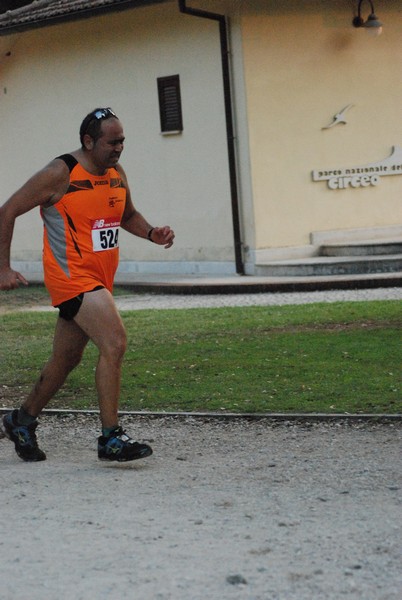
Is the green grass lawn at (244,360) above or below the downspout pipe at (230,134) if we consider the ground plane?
below

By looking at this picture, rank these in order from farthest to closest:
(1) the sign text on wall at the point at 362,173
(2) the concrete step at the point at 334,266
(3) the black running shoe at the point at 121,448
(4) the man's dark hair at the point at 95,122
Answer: (1) the sign text on wall at the point at 362,173 → (2) the concrete step at the point at 334,266 → (4) the man's dark hair at the point at 95,122 → (3) the black running shoe at the point at 121,448

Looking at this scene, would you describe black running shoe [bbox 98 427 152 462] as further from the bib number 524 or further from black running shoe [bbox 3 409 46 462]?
the bib number 524

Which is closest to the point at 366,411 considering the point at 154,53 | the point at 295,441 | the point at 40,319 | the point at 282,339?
the point at 295,441

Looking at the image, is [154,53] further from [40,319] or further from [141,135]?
[40,319]

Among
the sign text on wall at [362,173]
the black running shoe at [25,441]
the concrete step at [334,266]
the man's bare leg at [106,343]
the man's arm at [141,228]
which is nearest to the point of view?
the man's bare leg at [106,343]

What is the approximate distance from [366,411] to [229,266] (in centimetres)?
1129

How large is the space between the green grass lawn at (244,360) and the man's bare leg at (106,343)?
1737mm

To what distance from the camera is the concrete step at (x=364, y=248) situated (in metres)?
18.8

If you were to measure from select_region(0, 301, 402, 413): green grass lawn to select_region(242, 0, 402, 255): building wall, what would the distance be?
4.83 meters

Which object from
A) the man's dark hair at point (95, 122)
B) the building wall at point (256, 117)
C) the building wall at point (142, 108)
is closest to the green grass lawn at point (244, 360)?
the man's dark hair at point (95, 122)

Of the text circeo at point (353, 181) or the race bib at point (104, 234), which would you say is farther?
the text circeo at point (353, 181)

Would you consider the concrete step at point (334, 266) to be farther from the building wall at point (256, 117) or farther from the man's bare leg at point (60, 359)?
the man's bare leg at point (60, 359)

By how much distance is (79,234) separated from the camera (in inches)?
275

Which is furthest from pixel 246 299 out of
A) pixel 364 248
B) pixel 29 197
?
pixel 29 197
